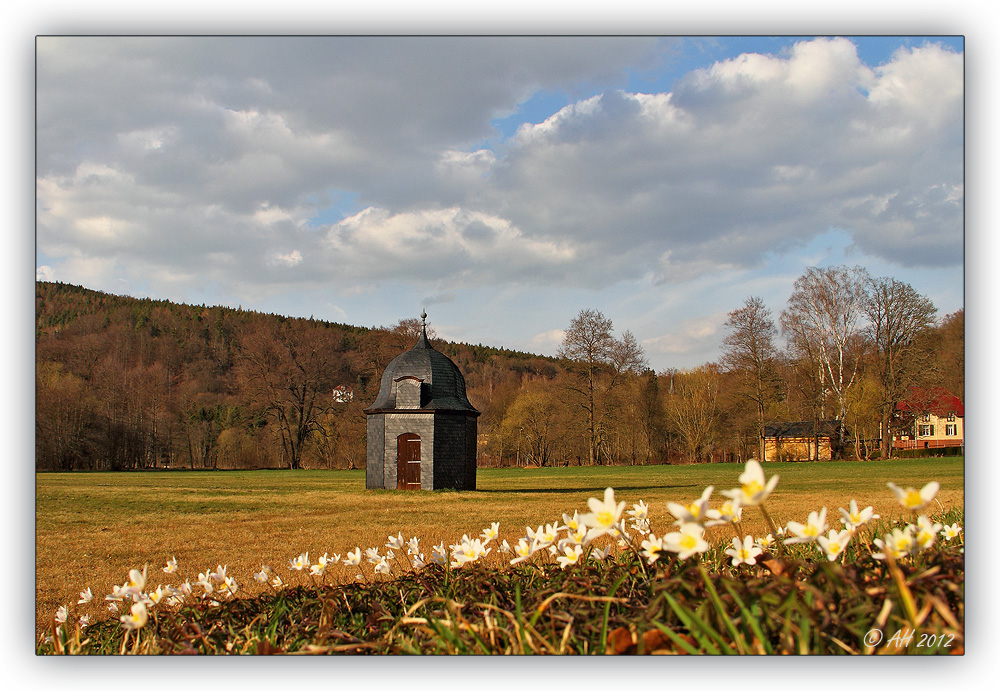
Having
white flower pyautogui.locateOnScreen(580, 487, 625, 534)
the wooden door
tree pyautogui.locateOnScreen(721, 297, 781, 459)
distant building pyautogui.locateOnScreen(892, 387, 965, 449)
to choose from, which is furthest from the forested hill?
distant building pyautogui.locateOnScreen(892, 387, 965, 449)

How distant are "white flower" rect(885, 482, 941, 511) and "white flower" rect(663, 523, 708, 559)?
43cm

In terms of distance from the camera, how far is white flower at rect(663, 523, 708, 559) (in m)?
1.59

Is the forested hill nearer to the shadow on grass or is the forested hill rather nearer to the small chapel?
the small chapel

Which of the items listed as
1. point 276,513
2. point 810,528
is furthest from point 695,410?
point 810,528

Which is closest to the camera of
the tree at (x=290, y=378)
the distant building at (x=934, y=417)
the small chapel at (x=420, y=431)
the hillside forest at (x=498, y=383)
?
the distant building at (x=934, y=417)

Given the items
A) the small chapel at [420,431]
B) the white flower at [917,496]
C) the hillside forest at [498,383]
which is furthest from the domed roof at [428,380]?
the white flower at [917,496]

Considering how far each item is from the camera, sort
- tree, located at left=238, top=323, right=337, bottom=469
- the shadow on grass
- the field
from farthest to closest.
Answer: tree, located at left=238, top=323, right=337, bottom=469, the shadow on grass, the field

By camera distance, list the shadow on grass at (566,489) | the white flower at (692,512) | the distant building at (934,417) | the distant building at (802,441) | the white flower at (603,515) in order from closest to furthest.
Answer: the white flower at (692,512) < the white flower at (603,515) < the distant building at (934,417) < the distant building at (802,441) < the shadow on grass at (566,489)

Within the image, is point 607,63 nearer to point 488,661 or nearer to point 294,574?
point 488,661

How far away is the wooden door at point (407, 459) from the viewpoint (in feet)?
60.0

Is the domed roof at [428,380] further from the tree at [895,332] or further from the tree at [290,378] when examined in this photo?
the tree at [895,332]

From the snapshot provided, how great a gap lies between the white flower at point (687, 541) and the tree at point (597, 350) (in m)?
22.2
